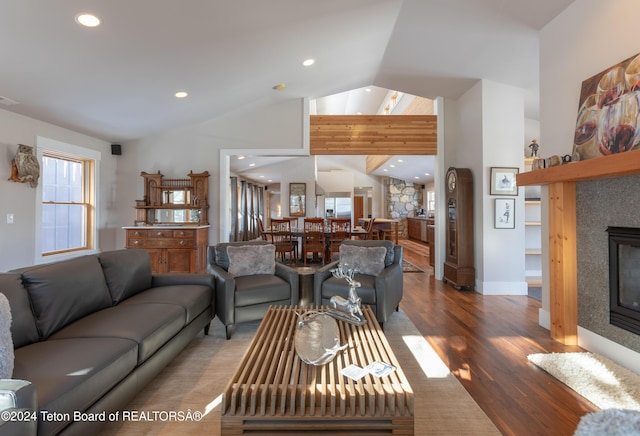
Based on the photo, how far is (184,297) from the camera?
8.23ft

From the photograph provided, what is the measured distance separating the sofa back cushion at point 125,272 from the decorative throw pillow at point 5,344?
1006 millimetres

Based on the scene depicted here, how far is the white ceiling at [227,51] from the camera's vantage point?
2.60 m

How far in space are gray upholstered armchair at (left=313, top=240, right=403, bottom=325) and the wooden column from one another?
4.76ft

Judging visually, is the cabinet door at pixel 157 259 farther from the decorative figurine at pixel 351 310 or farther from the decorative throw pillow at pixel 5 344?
the decorative figurine at pixel 351 310

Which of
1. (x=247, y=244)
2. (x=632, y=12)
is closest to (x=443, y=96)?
(x=632, y=12)

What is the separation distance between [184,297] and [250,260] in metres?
0.92

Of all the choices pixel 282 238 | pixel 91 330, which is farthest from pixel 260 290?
pixel 282 238

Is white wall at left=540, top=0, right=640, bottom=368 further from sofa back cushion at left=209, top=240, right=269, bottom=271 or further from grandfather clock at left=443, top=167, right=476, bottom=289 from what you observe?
sofa back cushion at left=209, top=240, right=269, bottom=271

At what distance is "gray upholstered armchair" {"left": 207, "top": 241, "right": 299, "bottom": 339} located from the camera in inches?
111

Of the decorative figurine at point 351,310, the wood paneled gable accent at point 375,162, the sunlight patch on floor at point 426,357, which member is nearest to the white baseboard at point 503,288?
→ the sunlight patch on floor at point 426,357

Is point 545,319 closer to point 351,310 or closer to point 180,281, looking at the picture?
point 351,310

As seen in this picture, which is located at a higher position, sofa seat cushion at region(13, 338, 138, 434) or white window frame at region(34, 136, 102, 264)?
white window frame at region(34, 136, 102, 264)

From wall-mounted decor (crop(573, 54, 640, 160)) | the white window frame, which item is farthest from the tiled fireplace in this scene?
the white window frame

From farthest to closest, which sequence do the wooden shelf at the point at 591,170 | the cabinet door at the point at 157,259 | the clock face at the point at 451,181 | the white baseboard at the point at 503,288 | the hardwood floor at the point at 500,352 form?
the cabinet door at the point at 157,259 < the clock face at the point at 451,181 < the white baseboard at the point at 503,288 < the wooden shelf at the point at 591,170 < the hardwood floor at the point at 500,352
